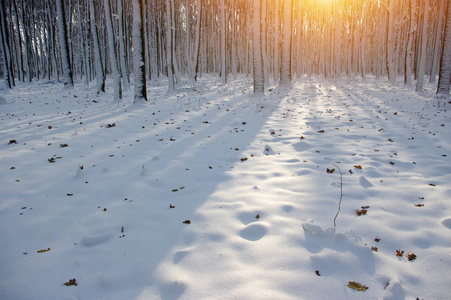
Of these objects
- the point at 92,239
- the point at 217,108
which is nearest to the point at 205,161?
the point at 92,239

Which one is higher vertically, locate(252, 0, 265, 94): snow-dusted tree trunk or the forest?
locate(252, 0, 265, 94): snow-dusted tree trunk

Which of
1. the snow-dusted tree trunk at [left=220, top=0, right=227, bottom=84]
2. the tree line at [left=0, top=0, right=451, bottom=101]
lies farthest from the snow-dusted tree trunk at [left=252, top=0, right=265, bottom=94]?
the snow-dusted tree trunk at [left=220, top=0, right=227, bottom=84]

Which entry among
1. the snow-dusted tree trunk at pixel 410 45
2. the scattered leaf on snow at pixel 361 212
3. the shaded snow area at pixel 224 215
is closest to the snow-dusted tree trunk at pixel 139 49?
the shaded snow area at pixel 224 215

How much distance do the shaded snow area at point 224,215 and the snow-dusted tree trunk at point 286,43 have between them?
27.9 ft

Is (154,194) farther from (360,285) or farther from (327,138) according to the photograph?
(327,138)

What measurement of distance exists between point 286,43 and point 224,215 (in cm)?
1210

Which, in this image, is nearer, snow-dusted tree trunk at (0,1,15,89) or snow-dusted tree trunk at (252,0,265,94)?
Result: snow-dusted tree trunk at (252,0,265,94)

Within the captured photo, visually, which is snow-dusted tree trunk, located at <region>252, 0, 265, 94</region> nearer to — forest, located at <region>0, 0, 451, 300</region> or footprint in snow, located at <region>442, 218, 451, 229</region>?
forest, located at <region>0, 0, 451, 300</region>

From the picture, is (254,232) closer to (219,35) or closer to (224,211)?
(224,211)

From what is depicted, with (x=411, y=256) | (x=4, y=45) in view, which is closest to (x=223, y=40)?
(x=4, y=45)

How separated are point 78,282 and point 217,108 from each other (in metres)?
7.65

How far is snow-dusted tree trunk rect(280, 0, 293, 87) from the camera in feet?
40.7

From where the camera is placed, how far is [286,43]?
12.9 m

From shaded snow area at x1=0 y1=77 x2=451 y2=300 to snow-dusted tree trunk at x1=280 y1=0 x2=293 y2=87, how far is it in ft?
27.9
